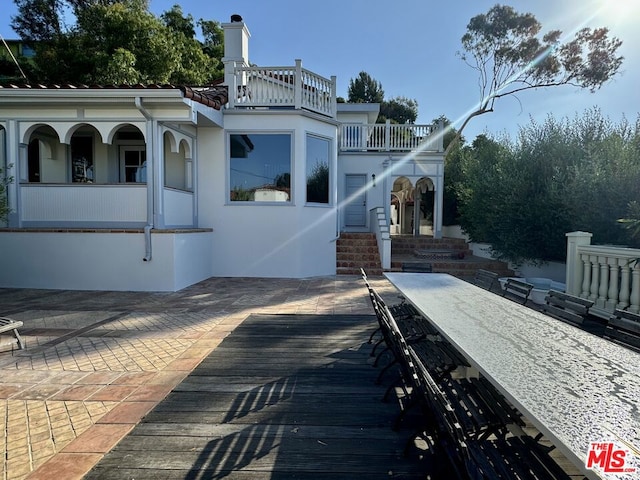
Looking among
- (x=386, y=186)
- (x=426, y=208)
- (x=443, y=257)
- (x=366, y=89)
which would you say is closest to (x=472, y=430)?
(x=443, y=257)

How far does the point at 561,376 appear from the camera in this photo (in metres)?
1.83

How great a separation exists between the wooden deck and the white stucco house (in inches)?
196

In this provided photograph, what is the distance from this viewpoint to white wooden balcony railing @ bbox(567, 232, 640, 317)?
4.64 meters

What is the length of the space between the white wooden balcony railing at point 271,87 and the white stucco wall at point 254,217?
359 millimetres

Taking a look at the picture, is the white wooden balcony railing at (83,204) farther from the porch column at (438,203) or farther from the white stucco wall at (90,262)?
the porch column at (438,203)

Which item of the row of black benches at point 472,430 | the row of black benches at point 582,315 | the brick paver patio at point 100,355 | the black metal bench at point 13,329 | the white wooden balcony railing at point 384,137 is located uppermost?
the white wooden balcony railing at point 384,137

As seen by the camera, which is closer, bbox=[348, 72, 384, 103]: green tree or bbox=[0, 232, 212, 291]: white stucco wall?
bbox=[0, 232, 212, 291]: white stucco wall

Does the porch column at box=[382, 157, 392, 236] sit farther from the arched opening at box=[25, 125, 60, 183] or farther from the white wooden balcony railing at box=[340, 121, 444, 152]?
the arched opening at box=[25, 125, 60, 183]

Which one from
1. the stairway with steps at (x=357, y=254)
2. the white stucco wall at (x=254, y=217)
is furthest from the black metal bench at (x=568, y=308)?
the white stucco wall at (x=254, y=217)

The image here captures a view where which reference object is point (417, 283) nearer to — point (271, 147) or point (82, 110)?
point (271, 147)

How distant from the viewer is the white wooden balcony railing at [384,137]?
13.7m

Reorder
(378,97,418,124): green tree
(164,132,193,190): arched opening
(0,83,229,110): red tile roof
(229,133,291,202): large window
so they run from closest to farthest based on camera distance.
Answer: (0,83,229,110): red tile roof, (229,133,291,202): large window, (164,132,193,190): arched opening, (378,97,418,124): green tree

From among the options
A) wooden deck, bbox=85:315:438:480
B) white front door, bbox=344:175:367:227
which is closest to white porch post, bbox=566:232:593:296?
wooden deck, bbox=85:315:438:480

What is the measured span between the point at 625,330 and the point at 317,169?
7.97 m
